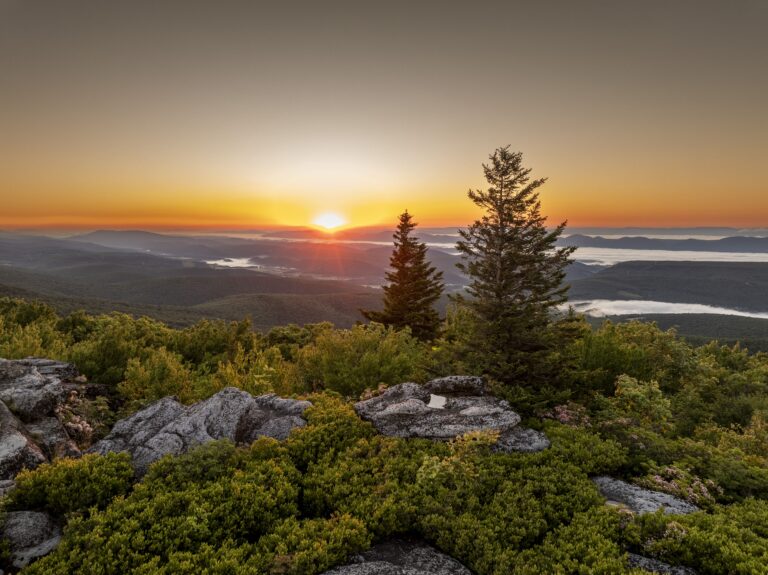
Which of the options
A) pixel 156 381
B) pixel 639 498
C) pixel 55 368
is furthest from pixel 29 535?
pixel 639 498

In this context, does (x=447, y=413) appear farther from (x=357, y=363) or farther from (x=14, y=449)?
(x=14, y=449)

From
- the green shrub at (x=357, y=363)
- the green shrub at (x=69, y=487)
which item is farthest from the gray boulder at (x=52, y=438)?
the green shrub at (x=357, y=363)

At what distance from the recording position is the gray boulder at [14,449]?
667cm

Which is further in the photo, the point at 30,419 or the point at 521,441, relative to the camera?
the point at 30,419

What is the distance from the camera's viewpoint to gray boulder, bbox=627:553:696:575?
16.4 feet

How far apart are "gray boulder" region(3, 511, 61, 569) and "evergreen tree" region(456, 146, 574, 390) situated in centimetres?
958

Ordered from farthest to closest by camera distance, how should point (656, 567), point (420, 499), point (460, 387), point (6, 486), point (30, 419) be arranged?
point (460, 387) → point (30, 419) → point (420, 499) → point (6, 486) → point (656, 567)

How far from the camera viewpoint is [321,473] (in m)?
7.21

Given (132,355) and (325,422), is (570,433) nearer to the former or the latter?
(325,422)

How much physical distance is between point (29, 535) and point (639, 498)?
9.56m

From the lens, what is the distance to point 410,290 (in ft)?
101

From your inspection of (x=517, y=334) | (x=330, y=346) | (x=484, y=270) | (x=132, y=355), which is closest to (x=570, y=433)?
(x=517, y=334)

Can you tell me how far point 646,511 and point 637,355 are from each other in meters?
9.46

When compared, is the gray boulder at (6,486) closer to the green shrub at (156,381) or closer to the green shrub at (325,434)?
the green shrub at (325,434)
